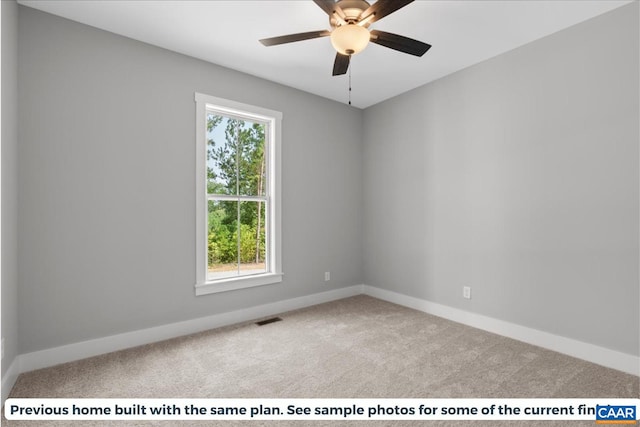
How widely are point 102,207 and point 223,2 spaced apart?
192cm

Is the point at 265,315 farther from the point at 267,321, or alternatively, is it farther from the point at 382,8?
the point at 382,8

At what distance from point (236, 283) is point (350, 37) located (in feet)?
8.59

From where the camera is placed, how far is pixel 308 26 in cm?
268

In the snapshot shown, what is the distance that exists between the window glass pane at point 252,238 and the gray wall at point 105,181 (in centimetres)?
28

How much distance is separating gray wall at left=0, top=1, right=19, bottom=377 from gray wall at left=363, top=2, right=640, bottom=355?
372cm

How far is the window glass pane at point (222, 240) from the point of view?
3.42m

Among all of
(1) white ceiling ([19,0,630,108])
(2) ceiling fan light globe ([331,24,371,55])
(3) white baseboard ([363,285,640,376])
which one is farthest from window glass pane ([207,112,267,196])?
(3) white baseboard ([363,285,640,376])

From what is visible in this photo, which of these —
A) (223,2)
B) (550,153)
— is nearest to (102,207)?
(223,2)

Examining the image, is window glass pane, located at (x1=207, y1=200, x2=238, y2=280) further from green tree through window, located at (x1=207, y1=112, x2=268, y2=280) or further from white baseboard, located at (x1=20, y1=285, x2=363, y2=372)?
white baseboard, located at (x1=20, y1=285, x2=363, y2=372)

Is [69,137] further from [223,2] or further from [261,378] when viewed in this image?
[261,378]

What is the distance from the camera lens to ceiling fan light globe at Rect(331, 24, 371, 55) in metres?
1.94

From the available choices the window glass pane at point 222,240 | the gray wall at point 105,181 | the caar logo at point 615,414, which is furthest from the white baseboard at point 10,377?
the caar logo at point 615,414

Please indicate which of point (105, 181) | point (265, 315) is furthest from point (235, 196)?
point (265, 315)

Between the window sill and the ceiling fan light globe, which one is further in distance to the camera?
the window sill
